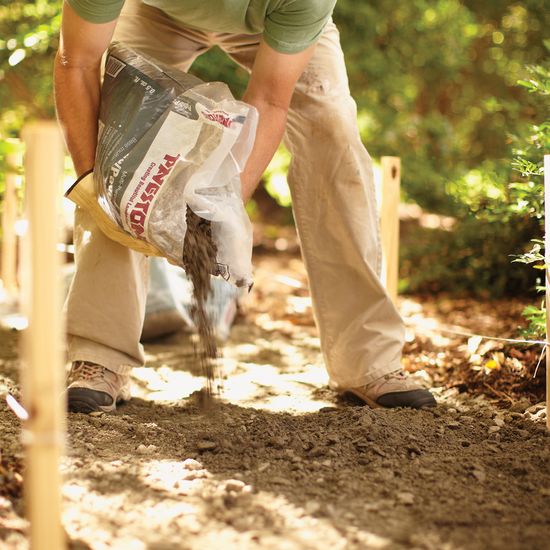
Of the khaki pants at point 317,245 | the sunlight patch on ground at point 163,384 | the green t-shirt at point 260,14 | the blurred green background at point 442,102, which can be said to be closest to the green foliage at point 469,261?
the blurred green background at point 442,102

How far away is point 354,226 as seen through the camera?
2.80 metres

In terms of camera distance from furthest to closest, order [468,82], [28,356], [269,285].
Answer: [468,82] → [269,285] → [28,356]

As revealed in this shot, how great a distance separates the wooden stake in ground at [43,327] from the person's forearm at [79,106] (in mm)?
1186

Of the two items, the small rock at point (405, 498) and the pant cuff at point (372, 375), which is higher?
the pant cuff at point (372, 375)

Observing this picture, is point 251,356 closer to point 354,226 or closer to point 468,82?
point 354,226

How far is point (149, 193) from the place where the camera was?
227 centimetres

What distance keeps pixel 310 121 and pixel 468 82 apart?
5133 millimetres

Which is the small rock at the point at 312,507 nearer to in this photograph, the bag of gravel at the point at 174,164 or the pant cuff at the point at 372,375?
the bag of gravel at the point at 174,164

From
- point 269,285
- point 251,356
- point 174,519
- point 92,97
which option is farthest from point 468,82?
point 174,519

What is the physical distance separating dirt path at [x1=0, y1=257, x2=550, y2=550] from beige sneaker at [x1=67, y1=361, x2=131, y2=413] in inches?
2.4

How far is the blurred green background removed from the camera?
12.3 feet

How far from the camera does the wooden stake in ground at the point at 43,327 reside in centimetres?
135

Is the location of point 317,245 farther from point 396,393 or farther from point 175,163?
point 175,163

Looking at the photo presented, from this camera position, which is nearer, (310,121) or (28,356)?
(28,356)
